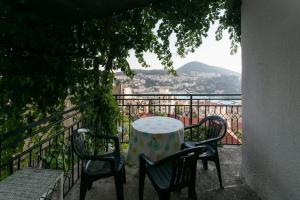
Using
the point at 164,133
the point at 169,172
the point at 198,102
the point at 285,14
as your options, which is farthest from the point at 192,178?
the point at 198,102

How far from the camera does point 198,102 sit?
515 centimetres

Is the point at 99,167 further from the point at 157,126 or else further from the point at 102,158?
the point at 157,126

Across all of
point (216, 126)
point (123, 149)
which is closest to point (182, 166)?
point (216, 126)

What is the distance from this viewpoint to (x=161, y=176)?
2.32 m

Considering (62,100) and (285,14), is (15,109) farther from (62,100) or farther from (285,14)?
(285,14)

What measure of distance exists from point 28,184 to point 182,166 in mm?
1292

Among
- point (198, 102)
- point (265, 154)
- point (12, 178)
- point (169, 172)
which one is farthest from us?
point (198, 102)

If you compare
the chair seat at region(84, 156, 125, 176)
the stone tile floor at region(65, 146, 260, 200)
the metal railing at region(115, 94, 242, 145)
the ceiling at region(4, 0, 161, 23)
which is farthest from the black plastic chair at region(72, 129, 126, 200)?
the metal railing at region(115, 94, 242, 145)

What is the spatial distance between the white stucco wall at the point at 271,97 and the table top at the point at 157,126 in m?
1.01

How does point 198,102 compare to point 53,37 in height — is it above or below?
below

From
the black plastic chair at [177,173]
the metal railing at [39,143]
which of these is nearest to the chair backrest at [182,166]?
the black plastic chair at [177,173]

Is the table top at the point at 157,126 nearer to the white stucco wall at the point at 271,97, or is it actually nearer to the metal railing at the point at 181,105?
the white stucco wall at the point at 271,97

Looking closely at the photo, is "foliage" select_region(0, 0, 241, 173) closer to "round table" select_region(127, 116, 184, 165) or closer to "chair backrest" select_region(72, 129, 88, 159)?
"chair backrest" select_region(72, 129, 88, 159)

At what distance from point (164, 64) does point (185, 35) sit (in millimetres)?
603
